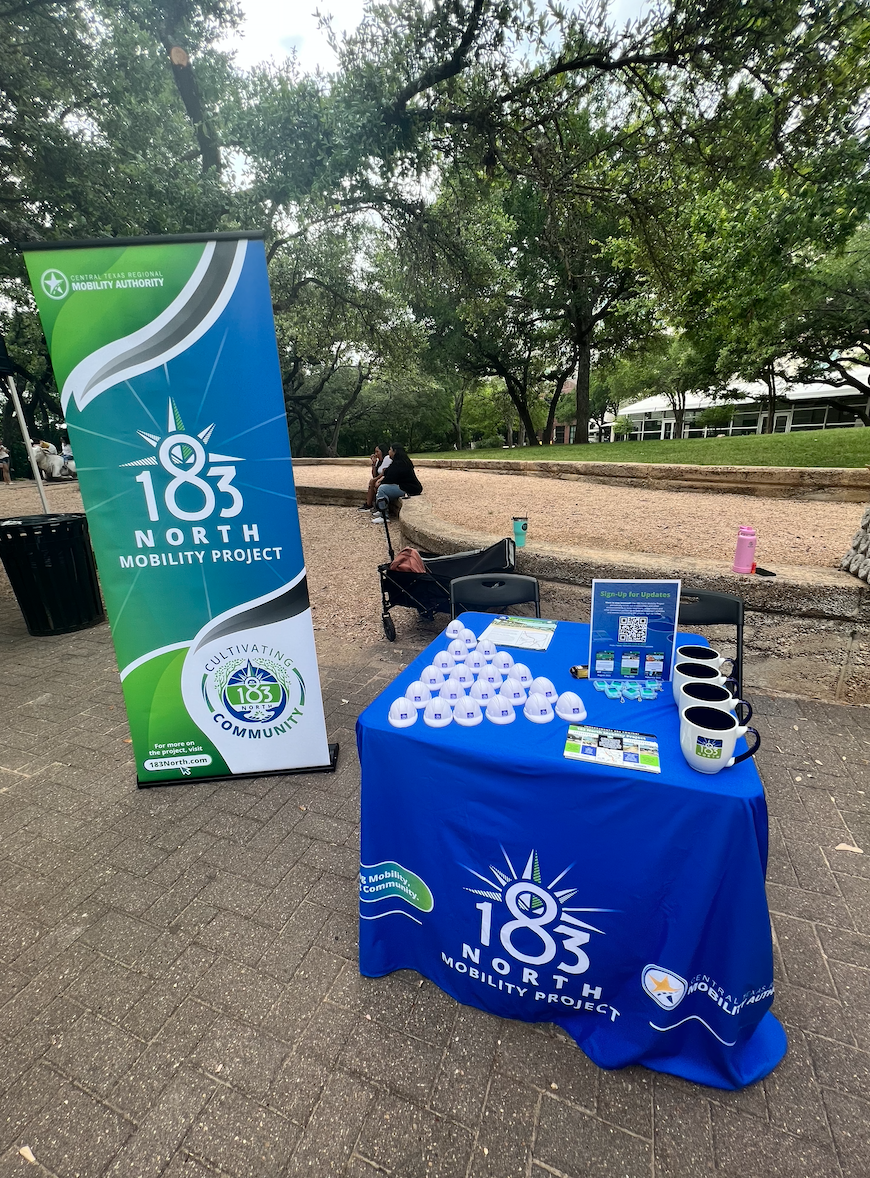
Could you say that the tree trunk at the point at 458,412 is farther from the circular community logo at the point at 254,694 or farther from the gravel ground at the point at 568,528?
the circular community logo at the point at 254,694

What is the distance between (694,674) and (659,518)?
552 cm

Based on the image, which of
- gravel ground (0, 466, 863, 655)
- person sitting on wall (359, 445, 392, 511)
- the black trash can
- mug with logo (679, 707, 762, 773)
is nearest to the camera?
mug with logo (679, 707, 762, 773)

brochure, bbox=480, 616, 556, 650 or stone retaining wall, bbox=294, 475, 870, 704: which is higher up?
brochure, bbox=480, 616, 556, 650

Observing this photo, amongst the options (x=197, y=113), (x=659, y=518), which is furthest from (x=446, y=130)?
(x=659, y=518)

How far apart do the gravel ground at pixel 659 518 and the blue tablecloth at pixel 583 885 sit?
3378 millimetres

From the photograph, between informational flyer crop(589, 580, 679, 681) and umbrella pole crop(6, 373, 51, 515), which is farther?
umbrella pole crop(6, 373, 51, 515)

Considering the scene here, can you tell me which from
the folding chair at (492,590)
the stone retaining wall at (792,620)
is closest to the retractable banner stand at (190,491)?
the folding chair at (492,590)

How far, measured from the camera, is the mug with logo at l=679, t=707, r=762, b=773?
137cm

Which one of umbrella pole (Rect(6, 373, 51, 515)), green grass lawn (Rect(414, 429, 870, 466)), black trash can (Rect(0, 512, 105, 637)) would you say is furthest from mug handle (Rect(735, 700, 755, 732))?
green grass lawn (Rect(414, 429, 870, 466))

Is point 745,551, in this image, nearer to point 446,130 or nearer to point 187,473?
point 187,473

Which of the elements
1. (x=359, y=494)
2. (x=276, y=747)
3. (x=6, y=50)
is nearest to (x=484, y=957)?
(x=276, y=747)

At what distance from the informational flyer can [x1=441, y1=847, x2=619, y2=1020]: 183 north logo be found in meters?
0.76

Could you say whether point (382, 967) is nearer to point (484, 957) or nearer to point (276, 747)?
Answer: point (484, 957)

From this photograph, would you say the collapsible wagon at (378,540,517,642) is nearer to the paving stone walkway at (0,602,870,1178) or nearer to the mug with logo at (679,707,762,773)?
the paving stone walkway at (0,602,870,1178)
